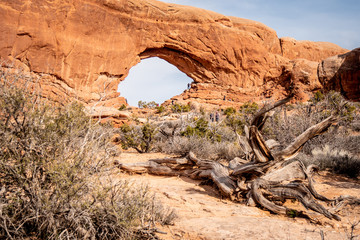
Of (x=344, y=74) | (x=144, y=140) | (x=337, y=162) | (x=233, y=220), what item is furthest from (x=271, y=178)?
(x=344, y=74)

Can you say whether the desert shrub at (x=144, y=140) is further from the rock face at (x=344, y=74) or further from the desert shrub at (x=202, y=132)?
the rock face at (x=344, y=74)

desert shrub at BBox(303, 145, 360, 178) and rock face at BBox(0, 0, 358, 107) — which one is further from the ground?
rock face at BBox(0, 0, 358, 107)

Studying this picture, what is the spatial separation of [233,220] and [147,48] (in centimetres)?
2218

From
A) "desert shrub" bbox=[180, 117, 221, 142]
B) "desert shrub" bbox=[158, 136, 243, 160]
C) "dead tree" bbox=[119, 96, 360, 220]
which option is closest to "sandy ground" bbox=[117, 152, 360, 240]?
"dead tree" bbox=[119, 96, 360, 220]

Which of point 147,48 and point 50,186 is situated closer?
point 50,186

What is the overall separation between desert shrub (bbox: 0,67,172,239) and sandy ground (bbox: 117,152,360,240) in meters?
0.57

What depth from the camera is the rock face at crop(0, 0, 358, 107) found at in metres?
18.1

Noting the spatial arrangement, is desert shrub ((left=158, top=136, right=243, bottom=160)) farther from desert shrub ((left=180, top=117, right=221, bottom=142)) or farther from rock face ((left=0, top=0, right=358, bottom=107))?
rock face ((left=0, top=0, right=358, bottom=107))

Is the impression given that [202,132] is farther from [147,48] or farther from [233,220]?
[147,48]

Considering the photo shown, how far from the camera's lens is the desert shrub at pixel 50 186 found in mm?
2064

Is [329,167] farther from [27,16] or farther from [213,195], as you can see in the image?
[27,16]

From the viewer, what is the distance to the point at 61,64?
19.5 metres

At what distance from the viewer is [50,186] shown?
2.32m

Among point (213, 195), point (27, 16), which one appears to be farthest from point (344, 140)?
point (27, 16)
